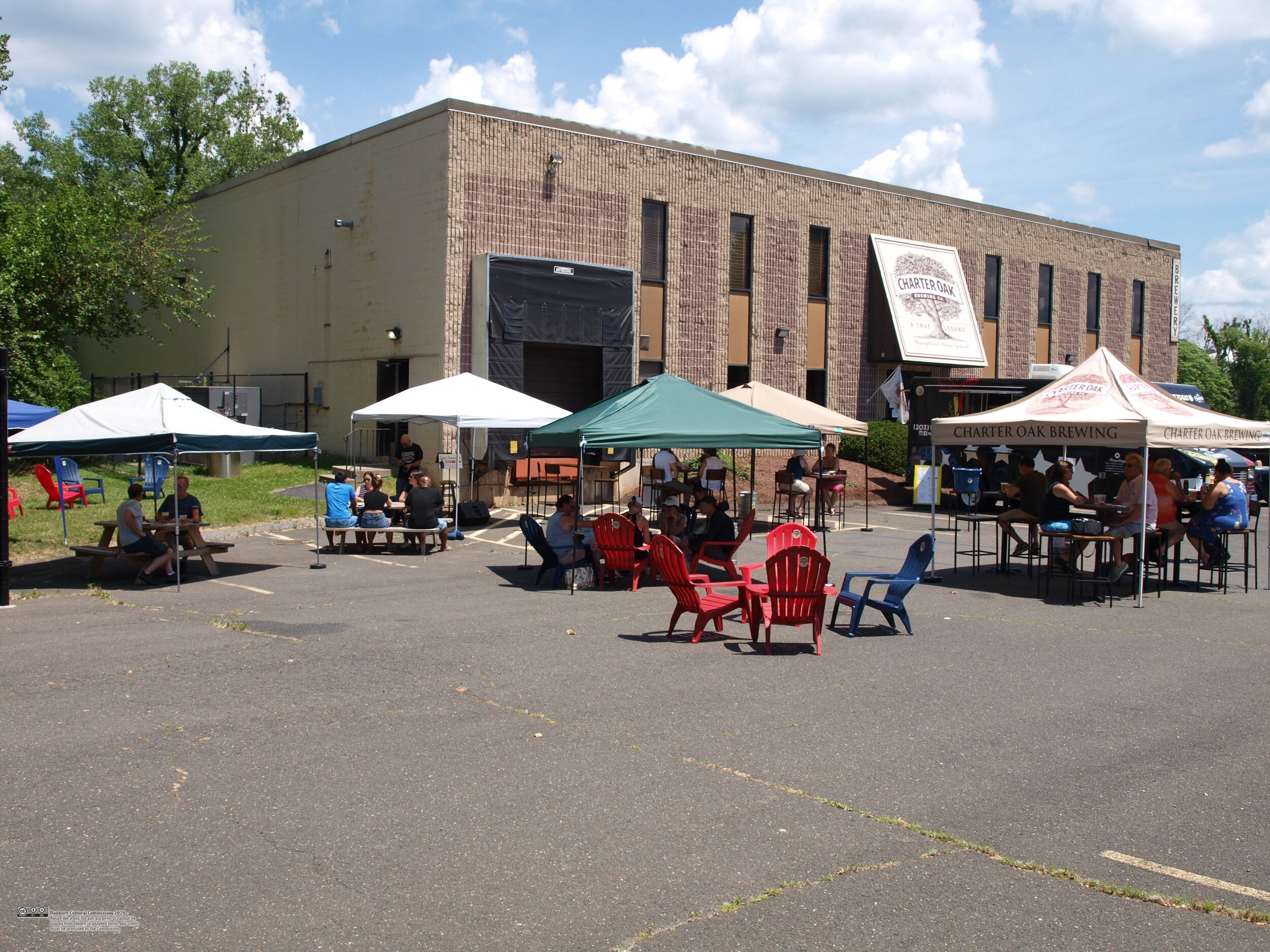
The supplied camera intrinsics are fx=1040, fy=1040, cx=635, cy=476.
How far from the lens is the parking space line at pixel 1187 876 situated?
4676mm

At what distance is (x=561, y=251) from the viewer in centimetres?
2525

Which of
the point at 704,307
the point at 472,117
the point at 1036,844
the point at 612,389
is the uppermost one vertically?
the point at 472,117

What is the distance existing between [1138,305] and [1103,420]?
103 ft

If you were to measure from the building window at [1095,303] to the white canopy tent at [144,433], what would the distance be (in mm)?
32798

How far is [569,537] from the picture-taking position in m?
13.7

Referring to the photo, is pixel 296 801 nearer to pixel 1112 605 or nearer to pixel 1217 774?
pixel 1217 774

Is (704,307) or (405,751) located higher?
(704,307)

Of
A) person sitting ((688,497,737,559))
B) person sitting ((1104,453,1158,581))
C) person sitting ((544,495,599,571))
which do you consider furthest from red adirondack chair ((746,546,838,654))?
person sitting ((1104,453,1158,581))

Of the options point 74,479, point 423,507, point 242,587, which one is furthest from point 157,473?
point 242,587

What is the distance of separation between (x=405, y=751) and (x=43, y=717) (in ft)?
8.70

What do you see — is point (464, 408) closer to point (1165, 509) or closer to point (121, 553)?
point (121, 553)

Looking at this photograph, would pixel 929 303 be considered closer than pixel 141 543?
No

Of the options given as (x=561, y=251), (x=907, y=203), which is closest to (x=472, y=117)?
(x=561, y=251)

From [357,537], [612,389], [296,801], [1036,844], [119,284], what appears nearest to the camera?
[1036,844]
